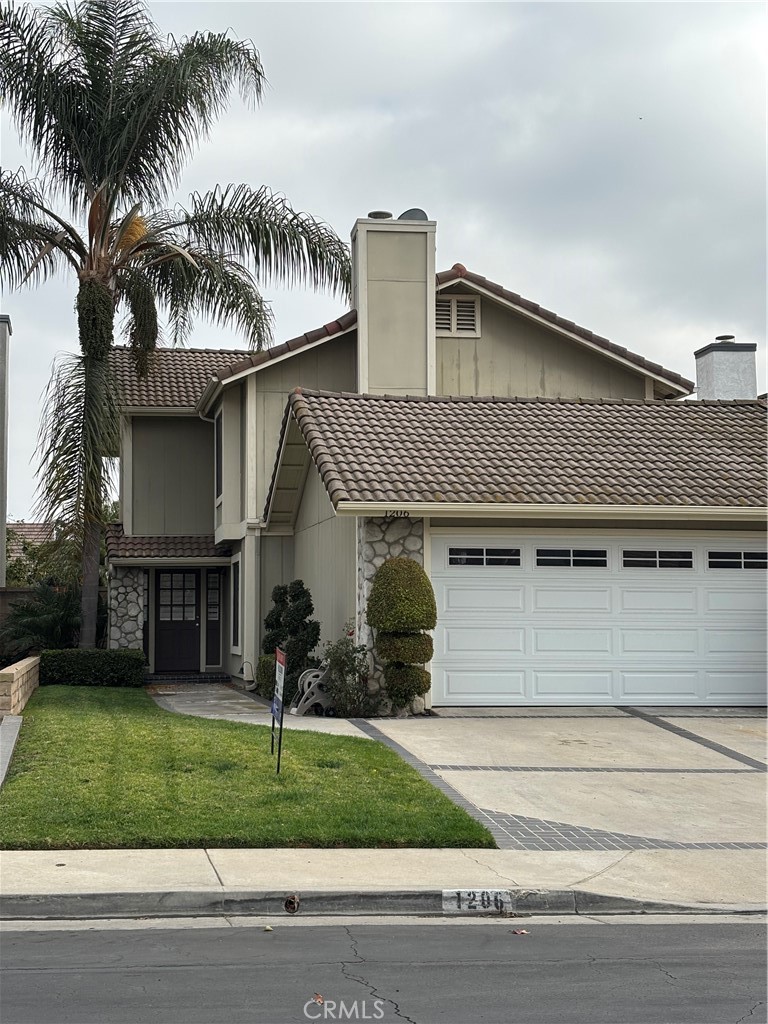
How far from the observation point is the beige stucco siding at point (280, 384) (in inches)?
885

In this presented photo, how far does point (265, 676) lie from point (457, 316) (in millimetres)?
7776

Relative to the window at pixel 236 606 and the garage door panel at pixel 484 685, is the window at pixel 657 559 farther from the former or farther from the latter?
the window at pixel 236 606

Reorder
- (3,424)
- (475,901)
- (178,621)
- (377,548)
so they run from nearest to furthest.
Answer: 1. (475,901)
2. (377,548)
3. (178,621)
4. (3,424)

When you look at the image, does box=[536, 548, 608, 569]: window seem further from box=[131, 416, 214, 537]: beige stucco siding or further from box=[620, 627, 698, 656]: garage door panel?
box=[131, 416, 214, 537]: beige stucco siding

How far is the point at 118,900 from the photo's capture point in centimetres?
752

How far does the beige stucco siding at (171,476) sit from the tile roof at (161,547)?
1.11 feet

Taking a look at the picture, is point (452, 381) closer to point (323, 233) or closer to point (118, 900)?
point (323, 233)

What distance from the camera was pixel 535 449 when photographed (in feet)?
57.4

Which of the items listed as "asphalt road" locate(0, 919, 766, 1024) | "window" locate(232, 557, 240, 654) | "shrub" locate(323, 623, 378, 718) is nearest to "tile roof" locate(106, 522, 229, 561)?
"window" locate(232, 557, 240, 654)

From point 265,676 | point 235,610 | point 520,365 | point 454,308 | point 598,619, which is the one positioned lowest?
point 265,676

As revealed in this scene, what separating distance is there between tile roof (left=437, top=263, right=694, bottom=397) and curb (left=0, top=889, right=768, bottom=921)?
15676 mm

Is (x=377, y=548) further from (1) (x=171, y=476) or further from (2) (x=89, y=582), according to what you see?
(1) (x=171, y=476)

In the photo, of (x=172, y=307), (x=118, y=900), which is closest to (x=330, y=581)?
(x=172, y=307)

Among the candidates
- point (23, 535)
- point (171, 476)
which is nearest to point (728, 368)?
point (171, 476)
